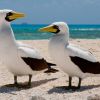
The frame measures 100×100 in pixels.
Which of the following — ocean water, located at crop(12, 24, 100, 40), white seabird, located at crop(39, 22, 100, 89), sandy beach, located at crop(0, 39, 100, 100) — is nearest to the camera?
sandy beach, located at crop(0, 39, 100, 100)

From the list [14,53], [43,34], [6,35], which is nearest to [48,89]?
[14,53]

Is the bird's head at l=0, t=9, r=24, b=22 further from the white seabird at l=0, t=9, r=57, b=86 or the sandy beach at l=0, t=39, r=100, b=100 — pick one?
the sandy beach at l=0, t=39, r=100, b=100

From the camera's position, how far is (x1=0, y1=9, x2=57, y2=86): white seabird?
9527 millimetres

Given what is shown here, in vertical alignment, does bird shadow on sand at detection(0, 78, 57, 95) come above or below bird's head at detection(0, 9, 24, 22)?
below

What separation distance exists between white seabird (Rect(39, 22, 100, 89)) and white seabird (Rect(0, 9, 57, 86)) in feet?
1.89

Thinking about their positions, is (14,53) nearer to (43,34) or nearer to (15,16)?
(15,16)

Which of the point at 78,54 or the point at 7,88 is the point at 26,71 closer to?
the point at 7,88

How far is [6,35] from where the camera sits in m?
9.64

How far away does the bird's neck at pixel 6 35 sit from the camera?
9.55m

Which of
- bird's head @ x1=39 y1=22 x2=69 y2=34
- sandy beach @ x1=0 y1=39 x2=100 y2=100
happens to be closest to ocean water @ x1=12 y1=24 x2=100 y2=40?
sandy beach @ x1=0 y1=39 x2=100 y2=100

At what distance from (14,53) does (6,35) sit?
0.43m

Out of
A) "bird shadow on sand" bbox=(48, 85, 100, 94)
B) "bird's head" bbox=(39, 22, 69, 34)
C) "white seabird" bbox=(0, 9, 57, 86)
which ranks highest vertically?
"bird's head" bbox=(39, 22, 69, 34)

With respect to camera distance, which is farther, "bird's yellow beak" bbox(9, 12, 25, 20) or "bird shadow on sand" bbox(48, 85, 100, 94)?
"bird's yellow beak" bbox(9, 12, 25, 20)

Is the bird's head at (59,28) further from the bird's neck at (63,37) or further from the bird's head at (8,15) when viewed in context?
the bird's head at (8,15)
